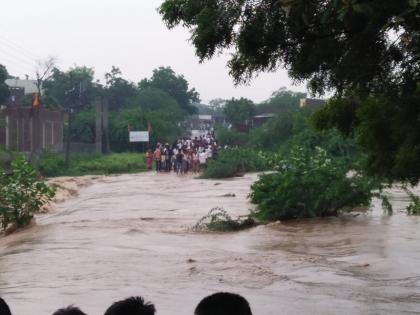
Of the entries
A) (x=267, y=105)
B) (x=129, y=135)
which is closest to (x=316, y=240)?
(x=129, y=135)

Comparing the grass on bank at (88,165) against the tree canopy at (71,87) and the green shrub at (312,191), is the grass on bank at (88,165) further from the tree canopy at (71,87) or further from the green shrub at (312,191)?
the green shrub at (312,191)

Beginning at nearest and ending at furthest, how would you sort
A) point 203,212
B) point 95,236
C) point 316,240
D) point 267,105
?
point 316,240
point 95,236
point 203,212
point 267,105

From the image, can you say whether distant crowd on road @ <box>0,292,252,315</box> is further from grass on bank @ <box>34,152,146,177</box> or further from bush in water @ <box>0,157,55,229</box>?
grass on bank @ <box>34,152,146,177</box>

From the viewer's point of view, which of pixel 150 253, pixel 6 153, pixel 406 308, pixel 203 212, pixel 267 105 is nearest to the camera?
pixel 406 308

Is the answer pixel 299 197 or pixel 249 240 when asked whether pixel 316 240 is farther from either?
pixel 299 197

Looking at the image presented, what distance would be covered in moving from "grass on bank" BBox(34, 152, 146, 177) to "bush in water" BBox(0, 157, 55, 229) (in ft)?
91.3

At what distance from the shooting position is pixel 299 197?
16.4m

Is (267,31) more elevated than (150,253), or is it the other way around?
(267,31)

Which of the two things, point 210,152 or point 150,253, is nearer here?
point 150,253

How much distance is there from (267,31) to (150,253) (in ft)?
22.9

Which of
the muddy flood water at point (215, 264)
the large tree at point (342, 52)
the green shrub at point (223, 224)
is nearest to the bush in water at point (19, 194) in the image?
the muddy flood water at point (215, 264)

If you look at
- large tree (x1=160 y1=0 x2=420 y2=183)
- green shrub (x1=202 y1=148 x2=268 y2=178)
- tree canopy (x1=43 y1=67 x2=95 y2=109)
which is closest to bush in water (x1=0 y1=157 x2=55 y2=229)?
large tree (x1=160 y1=0 x2=420 y2=183)

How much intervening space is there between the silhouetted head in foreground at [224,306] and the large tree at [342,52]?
9.26ft

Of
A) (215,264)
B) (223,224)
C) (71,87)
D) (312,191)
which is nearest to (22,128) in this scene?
(71,87)
